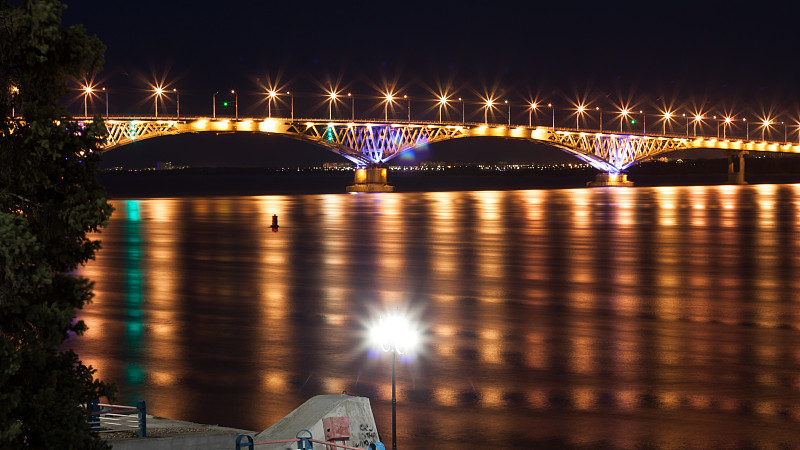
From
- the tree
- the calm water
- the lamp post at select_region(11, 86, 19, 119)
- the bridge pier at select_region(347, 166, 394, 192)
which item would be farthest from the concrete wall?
the bridge pier at select_region(347, 166, 394, 192)

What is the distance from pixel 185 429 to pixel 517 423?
410 centimetres

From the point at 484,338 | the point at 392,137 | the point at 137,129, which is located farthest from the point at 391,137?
the point at 484,338

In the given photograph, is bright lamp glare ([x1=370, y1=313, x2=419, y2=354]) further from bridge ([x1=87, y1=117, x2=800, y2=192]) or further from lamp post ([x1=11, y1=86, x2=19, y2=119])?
bridge ([x1=87, y1=117, x2=800, y2=192])

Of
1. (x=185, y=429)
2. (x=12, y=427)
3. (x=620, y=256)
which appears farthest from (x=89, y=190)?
(x=620, y=256)

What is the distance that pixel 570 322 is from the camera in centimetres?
1897

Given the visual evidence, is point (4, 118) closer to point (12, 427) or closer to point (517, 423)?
point (12, 427)

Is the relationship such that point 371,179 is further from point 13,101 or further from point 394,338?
point 13,101

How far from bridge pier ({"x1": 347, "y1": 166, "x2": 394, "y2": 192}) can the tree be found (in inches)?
5147

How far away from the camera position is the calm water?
12.3 meters

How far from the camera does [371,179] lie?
456ft

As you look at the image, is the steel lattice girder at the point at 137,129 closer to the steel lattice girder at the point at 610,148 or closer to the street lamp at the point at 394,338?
the steel lattice girder at the point at 610,148

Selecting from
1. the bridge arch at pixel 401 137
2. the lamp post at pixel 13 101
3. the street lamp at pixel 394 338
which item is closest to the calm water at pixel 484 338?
the street lamp at pixel 394 338

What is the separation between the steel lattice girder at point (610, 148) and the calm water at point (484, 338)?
127 meters

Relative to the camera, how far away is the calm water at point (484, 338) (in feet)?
40.2
